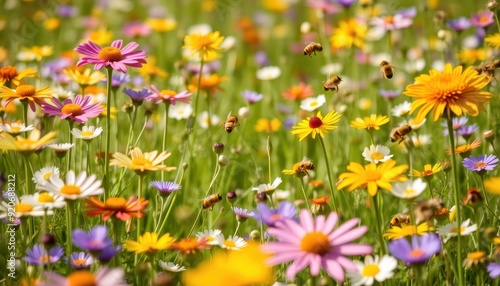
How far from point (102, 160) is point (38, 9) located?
9.74ft

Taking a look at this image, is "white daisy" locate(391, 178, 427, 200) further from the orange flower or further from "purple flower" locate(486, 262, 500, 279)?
the orange flower

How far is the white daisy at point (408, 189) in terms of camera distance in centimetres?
132

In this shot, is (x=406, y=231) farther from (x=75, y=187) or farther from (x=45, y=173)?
(x=45, y=173)

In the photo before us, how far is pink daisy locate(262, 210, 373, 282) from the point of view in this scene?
1.10 metres

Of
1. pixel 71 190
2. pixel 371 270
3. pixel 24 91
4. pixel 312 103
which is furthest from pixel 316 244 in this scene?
pixel 312 103

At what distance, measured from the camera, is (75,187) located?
131 centimetres

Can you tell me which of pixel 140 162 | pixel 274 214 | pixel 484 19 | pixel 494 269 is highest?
pixel 484 19

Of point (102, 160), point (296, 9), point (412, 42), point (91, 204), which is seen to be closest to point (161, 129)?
point (102, 160)

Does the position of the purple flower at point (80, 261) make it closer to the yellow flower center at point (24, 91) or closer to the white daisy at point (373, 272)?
the yellow flower center at point (24, 91)

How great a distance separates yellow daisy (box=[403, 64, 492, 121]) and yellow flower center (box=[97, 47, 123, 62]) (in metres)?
0.73

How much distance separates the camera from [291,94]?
95.0 inches

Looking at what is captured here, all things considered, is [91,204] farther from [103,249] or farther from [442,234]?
[442,234]

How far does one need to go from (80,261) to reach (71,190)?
178mm

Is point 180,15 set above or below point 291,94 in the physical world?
above
